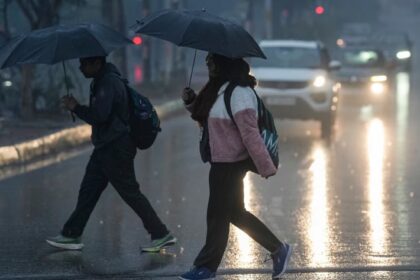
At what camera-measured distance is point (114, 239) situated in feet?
31.8

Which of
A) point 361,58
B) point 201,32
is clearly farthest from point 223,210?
point 361,58

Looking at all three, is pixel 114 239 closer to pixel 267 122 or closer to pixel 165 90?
pixel 267 122

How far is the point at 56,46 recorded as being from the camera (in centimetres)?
848

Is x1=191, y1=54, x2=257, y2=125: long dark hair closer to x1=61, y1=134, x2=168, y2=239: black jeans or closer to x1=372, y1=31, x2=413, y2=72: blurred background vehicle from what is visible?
x1=61, y1=134, x2=168, y2=239: black jeans

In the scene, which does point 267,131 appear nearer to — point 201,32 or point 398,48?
point 201,32

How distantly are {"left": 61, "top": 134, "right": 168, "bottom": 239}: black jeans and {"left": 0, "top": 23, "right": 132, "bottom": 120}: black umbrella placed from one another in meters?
0.73

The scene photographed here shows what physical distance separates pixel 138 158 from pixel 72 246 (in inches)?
291

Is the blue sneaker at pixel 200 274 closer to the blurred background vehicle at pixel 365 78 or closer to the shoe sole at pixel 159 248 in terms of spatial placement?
the shoe sole at pixel 159 248

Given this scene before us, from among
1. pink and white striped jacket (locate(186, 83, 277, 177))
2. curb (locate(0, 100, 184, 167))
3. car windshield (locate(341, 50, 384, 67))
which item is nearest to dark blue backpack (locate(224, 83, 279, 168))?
Result: pink and white striped jacket (locate(186, 83, 277, 177))

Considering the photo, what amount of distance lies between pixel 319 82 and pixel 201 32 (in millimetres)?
13580

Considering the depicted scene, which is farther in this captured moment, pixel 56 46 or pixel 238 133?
pixel 56 46

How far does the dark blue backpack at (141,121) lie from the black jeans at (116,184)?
8 centimetres

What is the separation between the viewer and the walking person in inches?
290

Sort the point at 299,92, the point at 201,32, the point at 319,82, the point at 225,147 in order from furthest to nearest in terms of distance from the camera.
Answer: the point at 319,82
the point at 299,92
the point at 201,32
the point at 225,147
